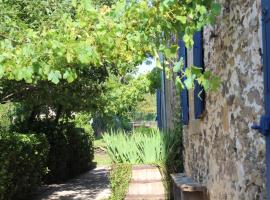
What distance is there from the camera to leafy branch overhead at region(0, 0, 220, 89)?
3.26 metres

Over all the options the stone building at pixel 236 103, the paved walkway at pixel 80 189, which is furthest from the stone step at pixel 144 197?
the paved walkway at pixel 80 189

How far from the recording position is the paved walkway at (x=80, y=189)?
424 inches

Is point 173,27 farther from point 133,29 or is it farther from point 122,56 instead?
point 122,56

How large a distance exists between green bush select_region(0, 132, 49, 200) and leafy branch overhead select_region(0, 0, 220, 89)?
14.4 feet

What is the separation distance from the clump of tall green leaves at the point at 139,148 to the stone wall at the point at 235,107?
2370 mm

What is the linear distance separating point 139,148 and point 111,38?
169 inches

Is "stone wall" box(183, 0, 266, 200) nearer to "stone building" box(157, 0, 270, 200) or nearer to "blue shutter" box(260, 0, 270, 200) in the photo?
"stone building" box(157, 0, 270, 200)

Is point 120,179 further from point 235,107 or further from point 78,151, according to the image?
point 78,151

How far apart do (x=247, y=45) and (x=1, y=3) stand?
17.7 feet

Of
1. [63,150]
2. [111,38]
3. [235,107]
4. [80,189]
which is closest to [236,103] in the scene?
[235,107]

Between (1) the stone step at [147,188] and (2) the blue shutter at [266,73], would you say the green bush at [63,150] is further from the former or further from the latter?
(2) the blue shutter at [266,73]

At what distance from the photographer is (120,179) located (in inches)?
290

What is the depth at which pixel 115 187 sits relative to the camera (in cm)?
748

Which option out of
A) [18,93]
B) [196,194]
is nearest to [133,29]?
[196,194]
